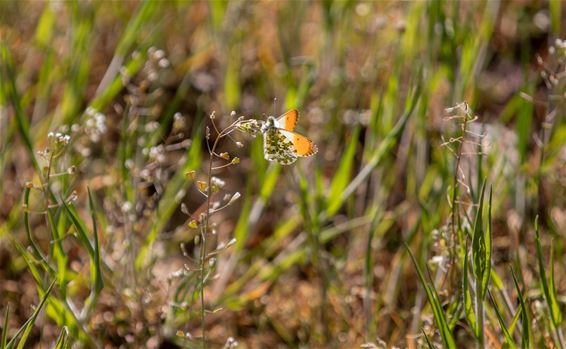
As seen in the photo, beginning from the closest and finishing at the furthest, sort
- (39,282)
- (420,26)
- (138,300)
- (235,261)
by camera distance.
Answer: (39,282)
(138,300)
(235,261)
(420,26)

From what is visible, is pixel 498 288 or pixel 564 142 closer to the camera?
pixel 498 288

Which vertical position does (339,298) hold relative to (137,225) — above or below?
below

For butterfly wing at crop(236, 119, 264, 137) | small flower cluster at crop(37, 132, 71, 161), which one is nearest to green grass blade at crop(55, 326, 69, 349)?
small flower cluster at crop(37, 132, 71, 161)

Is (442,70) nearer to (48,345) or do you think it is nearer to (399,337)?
(399,337)

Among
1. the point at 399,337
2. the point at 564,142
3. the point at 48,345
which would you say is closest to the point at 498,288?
the point at 399,337

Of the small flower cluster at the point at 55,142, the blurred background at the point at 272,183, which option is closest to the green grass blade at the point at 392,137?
the blurred background at the point at 272,183

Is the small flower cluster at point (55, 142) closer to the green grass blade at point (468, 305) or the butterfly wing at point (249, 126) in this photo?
the butterfly wing at point (249, 126)

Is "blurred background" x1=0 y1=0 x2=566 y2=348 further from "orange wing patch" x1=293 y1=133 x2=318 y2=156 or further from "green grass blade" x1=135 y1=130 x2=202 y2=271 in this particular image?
"orange wing patch" x1=293 y1=133 x2=318 y2=156
